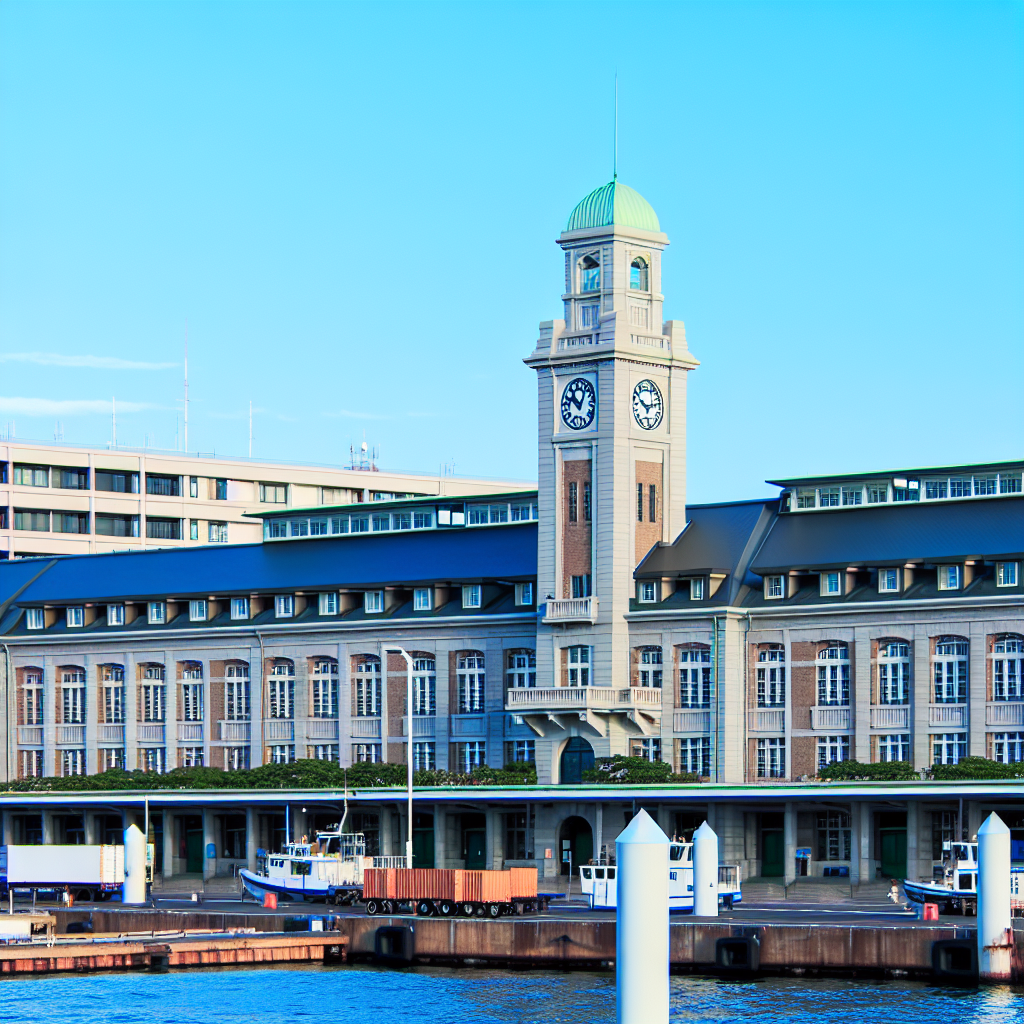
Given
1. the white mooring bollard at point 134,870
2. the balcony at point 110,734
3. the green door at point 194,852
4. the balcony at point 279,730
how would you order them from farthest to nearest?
the balcony at point 110,734, the balcony at point 279,730, the green door at point 194,852, the white mooring bollard at point 134,870

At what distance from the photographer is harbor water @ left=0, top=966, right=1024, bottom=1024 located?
79625 millimetres

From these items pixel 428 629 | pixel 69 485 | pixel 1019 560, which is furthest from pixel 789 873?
pixel 69 485

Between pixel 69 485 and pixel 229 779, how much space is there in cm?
6675

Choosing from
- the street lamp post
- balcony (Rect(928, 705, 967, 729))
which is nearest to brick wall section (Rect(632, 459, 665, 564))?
the street lamp post

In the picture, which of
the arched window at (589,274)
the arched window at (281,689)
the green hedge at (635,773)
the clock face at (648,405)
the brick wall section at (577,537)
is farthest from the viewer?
the arched window at (281,689)

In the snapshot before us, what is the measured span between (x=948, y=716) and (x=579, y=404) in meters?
25.5

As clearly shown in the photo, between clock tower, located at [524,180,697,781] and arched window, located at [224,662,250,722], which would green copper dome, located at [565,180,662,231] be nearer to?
clock tower, located at [524,180,697,781]

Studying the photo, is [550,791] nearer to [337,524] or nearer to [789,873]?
[789,873]

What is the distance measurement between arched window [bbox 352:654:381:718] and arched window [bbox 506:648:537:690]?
8.24 metres

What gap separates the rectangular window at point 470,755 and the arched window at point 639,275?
25.5 meters

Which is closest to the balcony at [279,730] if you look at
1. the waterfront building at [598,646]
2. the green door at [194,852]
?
the waterfront building at [598,646]

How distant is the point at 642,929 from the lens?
50219 millimetres

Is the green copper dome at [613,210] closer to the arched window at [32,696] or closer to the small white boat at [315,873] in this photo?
the small white boat at [315,873]

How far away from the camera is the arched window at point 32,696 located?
147250 millimetres
